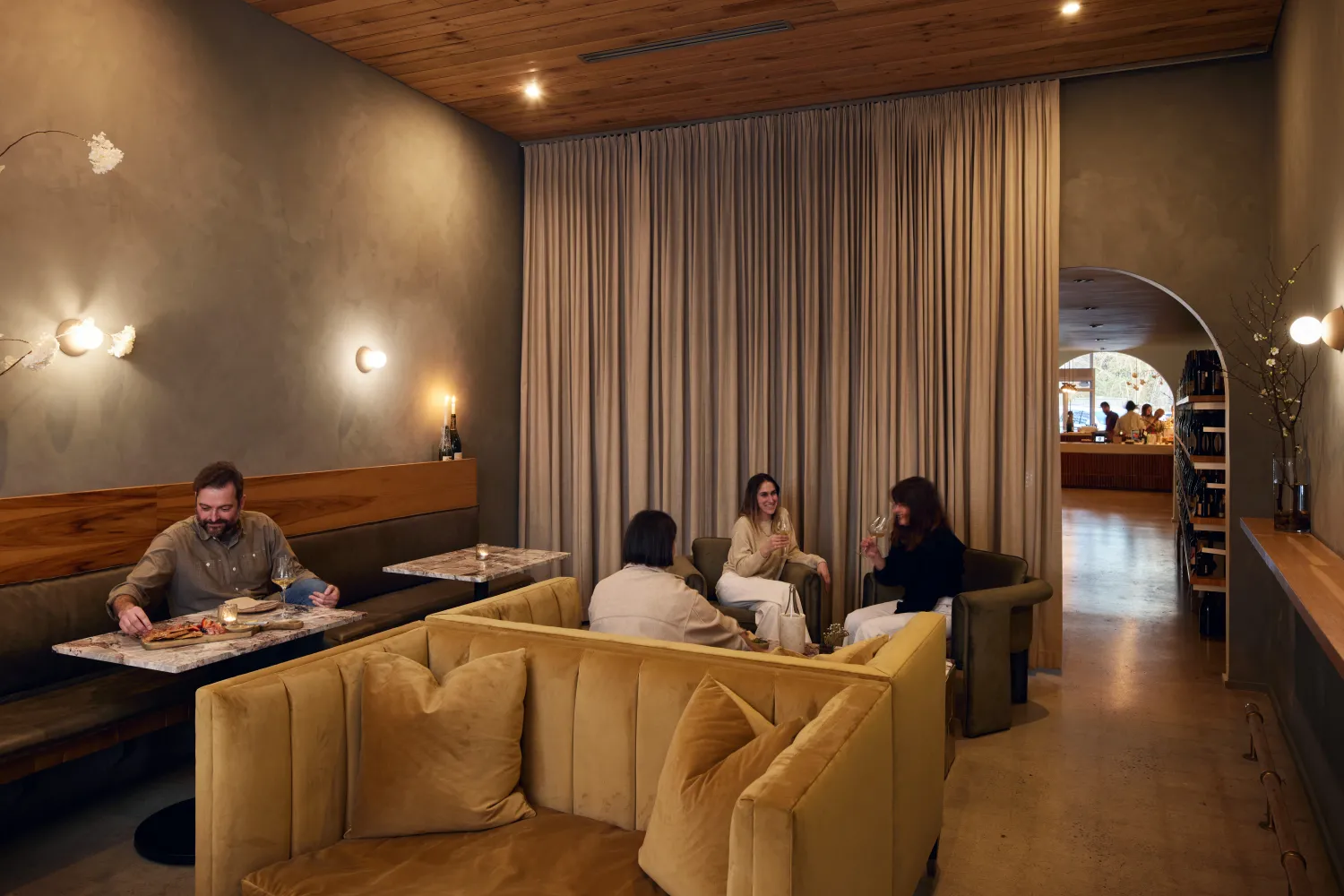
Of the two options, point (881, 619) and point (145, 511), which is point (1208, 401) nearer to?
point (881, 619)

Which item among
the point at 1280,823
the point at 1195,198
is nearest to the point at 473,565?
the point at 1280,823

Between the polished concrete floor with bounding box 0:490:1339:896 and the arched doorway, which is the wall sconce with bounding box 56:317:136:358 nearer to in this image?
the polished concrete floor with bounding box 0:490:1339:896

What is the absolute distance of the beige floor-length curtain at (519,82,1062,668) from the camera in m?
5.48

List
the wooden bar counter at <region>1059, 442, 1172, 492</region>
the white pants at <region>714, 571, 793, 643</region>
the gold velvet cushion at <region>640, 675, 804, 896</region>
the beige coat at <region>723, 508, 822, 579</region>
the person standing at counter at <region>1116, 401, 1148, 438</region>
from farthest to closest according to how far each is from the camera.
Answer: the person standing at counter at <region>1116, 401, 1148, 438</region> < the wooden bar counter at <region>1059, 442, 1172, 492</region> < the beige coat at <region>723, 508, 822, 579</region> < the white pants at <region>714, 571, 793, 643</region> < the gold velvet cushion at <region>640, 675, 804, 896</region>

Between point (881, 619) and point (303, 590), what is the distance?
2743 mm

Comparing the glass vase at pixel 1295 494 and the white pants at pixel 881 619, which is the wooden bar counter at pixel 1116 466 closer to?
the glass vase at pixel 1295 494

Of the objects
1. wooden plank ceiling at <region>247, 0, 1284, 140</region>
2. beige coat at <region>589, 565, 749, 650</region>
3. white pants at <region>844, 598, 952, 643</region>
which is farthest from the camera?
white pants at <region>844, 598, 952, 643</region>

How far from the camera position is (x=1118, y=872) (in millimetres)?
3152

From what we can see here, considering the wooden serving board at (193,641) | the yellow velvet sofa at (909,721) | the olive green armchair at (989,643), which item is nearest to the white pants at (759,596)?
the olive green armchair at (989,643)

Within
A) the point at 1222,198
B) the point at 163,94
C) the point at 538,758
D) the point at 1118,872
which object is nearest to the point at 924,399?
the point at 1222,198

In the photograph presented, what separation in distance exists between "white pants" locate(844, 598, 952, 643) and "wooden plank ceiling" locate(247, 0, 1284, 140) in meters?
2.90

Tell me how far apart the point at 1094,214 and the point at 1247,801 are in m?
3.23

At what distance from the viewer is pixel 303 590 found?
3891 millimetres

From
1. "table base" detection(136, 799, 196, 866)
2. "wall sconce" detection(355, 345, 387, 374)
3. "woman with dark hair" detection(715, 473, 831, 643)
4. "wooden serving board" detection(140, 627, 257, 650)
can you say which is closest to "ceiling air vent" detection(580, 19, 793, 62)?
"wall sconce" detection(355, 345, 387, 374)
